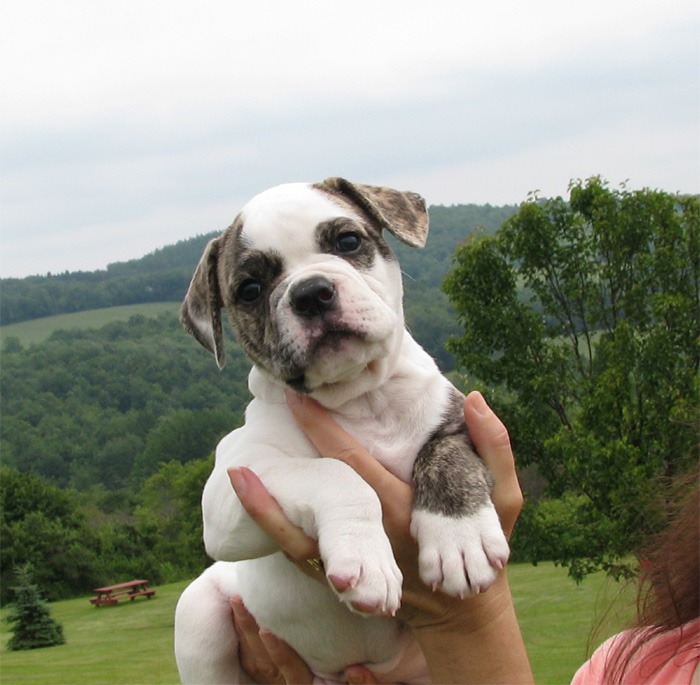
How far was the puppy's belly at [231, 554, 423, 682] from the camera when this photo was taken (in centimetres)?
396

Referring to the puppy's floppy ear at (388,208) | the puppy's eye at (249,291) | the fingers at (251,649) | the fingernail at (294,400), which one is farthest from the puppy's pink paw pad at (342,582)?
the puppy's floppy ear at (388,208)

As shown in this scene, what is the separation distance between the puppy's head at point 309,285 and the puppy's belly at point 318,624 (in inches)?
37.6

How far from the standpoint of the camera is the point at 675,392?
1812 centimetres

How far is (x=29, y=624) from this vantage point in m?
30.7

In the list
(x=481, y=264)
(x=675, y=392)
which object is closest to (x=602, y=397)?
(x=675, y=392)

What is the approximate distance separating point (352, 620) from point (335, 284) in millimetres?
1641

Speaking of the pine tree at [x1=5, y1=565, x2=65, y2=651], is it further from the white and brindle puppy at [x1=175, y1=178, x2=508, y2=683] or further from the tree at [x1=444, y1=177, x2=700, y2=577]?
the white and brindle puppy at [x1=175, y1=178, x2=508, y2=683]

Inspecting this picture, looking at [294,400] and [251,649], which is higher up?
[294,400]

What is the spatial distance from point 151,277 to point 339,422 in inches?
1295

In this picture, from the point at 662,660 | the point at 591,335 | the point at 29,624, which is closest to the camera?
the point at 662,660

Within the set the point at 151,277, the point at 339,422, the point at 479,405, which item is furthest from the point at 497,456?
the point at 151,277

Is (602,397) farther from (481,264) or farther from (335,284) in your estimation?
(335,284)

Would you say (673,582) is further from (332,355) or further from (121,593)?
(121,593)

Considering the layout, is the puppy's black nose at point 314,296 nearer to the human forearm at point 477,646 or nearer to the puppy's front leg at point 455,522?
the puppy's front leg at point 455,522
